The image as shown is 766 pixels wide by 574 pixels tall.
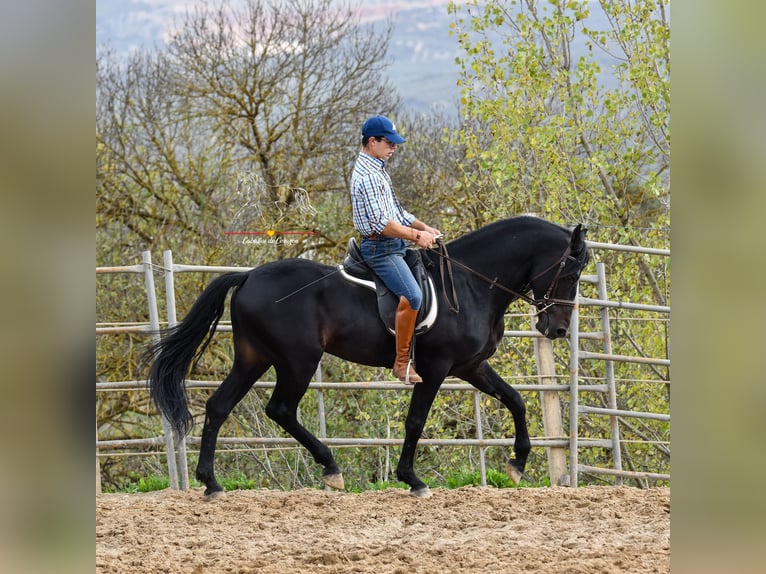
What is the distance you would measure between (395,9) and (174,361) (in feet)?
42.7

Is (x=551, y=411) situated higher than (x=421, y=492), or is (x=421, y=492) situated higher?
(x=551, y=411)

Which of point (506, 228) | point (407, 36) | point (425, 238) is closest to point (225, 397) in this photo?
point (425, 238)

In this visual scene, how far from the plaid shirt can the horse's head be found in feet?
3.57

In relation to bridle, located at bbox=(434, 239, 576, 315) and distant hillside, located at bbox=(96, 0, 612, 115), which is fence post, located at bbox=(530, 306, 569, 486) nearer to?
bridle, located at bbox=(434, 239, 576, 315)

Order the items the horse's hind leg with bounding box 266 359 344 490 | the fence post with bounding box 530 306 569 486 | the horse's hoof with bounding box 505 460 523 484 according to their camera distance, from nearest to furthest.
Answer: the horse's hind leg with bounding box 266 359 344 490
the horse's hoof with bounding box 505 460 523 484
the fence post with bounding box 530 306 569 486

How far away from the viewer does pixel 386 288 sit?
569cm

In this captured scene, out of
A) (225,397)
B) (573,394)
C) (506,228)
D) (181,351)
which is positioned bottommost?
(573,394)

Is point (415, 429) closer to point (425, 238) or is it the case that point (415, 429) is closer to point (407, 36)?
point (425, 238)

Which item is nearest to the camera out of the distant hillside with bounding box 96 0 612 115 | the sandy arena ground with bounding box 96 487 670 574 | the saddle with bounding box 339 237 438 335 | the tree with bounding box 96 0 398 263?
the sandy arena ground with bounding box 96 487 670 574

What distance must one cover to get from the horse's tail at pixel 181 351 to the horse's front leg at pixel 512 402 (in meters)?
1.73

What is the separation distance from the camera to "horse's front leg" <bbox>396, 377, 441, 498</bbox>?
5.88 metres

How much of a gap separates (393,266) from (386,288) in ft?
0.57

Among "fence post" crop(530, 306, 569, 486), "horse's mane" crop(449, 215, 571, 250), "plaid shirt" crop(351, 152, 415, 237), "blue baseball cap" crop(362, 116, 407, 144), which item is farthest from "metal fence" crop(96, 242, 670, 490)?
"blue baseball cap" crop(362, 116, 407, 144)
